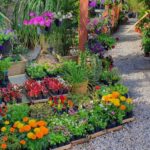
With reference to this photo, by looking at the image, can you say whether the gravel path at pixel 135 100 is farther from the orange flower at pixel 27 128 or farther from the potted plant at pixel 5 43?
the potted plant at pixel 5 43

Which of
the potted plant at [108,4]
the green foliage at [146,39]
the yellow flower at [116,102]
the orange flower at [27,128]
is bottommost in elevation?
the orange flower at [27,128]

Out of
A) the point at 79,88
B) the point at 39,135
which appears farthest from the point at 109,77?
the point at 39,135

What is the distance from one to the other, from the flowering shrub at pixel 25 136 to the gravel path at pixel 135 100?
0.56 m

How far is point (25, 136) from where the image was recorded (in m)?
4.13

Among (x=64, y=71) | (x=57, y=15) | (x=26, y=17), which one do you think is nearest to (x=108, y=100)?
(x=64, y=71)

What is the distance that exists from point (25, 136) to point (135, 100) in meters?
2.37

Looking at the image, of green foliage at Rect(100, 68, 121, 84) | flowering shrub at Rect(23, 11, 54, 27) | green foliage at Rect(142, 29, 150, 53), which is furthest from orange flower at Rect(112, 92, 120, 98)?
green foliage at Rect(142, 29, 150, 53)

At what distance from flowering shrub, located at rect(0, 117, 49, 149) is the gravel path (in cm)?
56

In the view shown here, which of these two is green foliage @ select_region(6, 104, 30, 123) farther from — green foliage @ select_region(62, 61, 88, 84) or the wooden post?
the wooden post

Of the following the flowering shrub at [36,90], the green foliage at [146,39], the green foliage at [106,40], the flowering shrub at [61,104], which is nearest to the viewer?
the flowering shrub at [61,104]

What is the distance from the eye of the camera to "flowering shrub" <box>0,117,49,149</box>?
13.2ft

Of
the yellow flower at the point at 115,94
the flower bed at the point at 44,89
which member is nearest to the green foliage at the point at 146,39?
the flower bed at the point at 44,89

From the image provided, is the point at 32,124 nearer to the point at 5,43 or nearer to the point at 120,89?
the point at 120,89

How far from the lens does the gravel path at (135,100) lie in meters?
4.59
